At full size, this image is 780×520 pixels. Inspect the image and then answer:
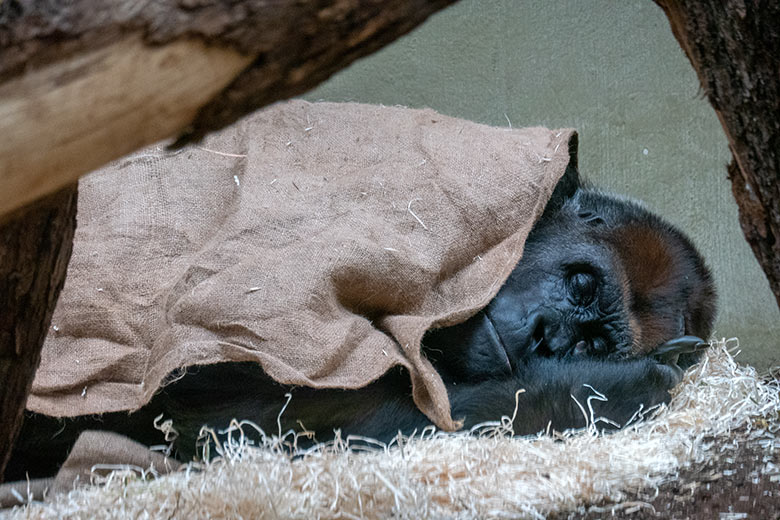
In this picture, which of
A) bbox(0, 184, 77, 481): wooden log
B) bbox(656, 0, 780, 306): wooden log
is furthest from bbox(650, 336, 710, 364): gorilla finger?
bbox(0, 184, 77, 481): wooden log

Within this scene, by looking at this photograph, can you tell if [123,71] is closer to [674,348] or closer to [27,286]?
[27,286]

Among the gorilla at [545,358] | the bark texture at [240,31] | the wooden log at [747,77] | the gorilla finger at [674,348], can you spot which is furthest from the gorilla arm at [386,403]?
the bark texture at [240,31]

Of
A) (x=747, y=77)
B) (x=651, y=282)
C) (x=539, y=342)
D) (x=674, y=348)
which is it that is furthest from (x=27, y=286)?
(x=651, y=282)

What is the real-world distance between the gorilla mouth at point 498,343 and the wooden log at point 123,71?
1406mm

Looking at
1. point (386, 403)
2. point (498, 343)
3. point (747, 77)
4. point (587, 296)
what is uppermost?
point (747, 77)

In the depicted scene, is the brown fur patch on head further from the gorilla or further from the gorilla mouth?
the gorilla mouth

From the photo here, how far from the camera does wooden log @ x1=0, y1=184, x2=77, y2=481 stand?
3.11 feet

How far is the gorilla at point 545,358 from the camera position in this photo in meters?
1.78

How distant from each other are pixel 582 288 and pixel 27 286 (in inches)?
62.2

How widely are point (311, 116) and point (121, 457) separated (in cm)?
110

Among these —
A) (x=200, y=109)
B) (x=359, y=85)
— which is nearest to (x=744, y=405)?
(x=200, y=109)

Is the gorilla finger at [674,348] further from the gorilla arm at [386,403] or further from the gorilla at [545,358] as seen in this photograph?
the gorilla arm at [386,403]

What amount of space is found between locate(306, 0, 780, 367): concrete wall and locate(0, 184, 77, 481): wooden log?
2.22 m

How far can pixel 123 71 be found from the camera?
0.59 meters
